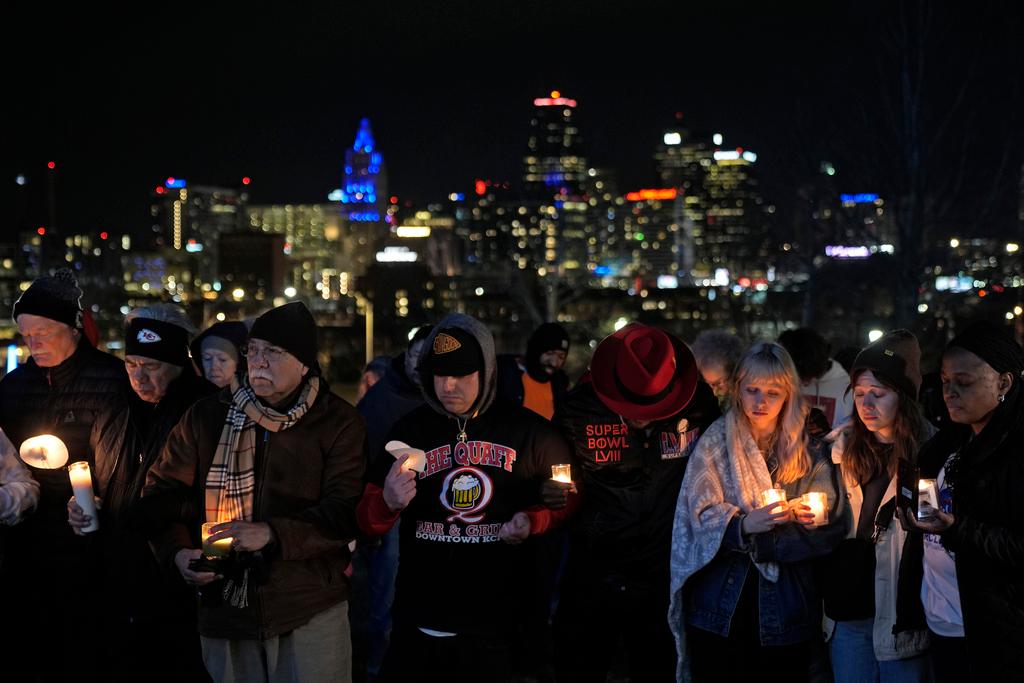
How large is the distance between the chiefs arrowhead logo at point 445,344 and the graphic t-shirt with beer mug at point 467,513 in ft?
1.04

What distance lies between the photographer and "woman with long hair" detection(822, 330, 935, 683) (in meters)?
4.14

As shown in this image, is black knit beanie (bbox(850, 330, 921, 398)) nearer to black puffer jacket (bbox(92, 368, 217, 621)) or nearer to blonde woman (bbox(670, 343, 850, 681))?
blonde woman (bbox(670, 343, 850, 681))

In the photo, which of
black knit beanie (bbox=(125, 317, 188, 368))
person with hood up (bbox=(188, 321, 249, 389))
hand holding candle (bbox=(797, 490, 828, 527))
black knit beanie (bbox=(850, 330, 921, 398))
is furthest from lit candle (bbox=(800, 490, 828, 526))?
person with hood up (bbox=(188, 321, 249, 389))

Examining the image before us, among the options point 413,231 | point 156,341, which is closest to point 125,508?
point 156,341

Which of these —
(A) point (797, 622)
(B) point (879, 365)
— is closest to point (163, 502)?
(A) point (797, 622)

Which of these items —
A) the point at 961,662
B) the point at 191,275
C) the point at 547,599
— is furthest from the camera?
the point at 191,275

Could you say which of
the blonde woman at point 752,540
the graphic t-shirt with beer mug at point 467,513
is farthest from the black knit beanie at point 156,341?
the blonde woman at point 752,540

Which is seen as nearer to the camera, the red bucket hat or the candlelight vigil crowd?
the candlelight vigil crowd

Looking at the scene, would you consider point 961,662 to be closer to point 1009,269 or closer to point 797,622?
point 797,622

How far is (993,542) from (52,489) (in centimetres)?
429

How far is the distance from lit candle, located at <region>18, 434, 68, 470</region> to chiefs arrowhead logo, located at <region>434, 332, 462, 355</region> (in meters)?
1.86

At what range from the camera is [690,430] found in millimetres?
4668

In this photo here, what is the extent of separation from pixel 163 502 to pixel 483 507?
1.31 meters

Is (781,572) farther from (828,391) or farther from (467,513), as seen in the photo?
(828,391)
